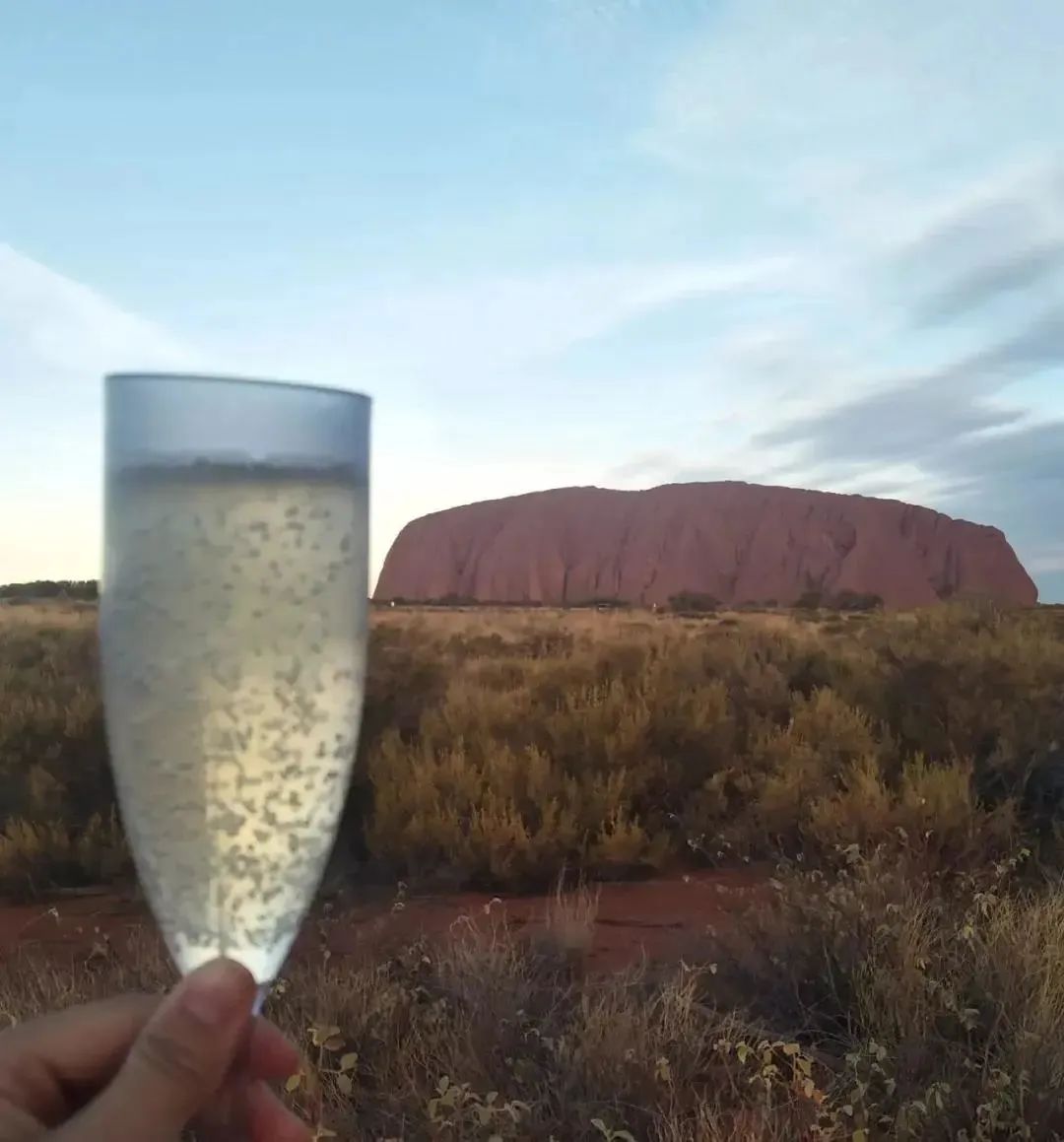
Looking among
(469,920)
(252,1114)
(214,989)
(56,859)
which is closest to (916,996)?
(469,920)

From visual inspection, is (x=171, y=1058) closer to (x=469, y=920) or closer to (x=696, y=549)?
(x=469, y=920)

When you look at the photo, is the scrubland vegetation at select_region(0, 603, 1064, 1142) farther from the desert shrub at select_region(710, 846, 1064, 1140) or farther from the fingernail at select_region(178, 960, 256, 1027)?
the fingernail at select_region(178, 960, 256, 1027)

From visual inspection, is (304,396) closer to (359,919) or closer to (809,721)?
(359,919)

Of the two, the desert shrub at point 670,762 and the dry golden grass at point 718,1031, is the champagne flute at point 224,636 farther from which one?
the desert shrub at point 670,762

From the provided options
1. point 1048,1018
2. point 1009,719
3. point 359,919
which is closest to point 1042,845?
point 1009,719

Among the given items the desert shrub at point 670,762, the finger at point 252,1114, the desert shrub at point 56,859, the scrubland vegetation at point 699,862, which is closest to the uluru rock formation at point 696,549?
the desert shrub at point 670,762

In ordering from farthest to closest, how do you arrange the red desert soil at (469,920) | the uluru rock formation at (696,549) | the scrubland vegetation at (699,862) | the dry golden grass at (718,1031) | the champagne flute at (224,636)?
the uluru rock formation at (696,549), the red desert soil at (469,920), the scrubland vegetation at (699,862), the dry golden grass at (718,1031), the champagne flute at (224,636)
